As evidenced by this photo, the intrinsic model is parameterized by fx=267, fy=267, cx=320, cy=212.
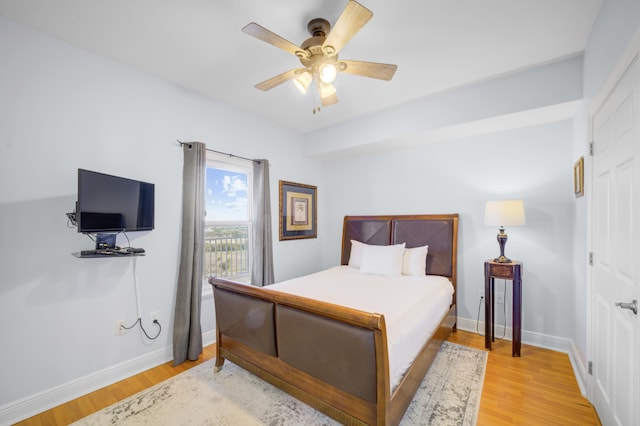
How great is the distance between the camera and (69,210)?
2.15 m

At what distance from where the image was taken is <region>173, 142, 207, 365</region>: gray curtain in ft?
8.84

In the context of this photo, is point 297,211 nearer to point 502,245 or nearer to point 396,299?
point 396,299

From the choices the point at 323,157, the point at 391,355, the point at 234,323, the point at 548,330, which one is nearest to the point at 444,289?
the point at 548,330

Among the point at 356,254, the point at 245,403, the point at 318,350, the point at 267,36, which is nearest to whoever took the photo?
the point at 267,36

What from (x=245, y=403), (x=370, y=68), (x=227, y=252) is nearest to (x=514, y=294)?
(x=370, y=68)

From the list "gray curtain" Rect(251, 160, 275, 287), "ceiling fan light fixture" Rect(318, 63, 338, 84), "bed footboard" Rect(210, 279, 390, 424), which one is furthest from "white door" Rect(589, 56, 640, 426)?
"gray curtain" Rect(251, 160, 275, 287)

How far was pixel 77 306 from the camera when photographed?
7.16ft

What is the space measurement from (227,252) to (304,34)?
2.62m

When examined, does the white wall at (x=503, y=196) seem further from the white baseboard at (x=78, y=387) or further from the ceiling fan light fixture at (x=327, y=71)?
the white baseboard at (x=78, y=387)

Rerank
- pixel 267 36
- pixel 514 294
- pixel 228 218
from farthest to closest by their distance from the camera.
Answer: pixel 228 218
pixel 514 294
pixel 267 36

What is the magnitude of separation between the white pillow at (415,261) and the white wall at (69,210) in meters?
2.67

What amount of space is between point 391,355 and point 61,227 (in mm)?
2642

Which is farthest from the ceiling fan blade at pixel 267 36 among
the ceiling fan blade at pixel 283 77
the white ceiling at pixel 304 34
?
the white ceiling at pixel 304 34

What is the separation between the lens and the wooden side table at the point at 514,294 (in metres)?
2.67
